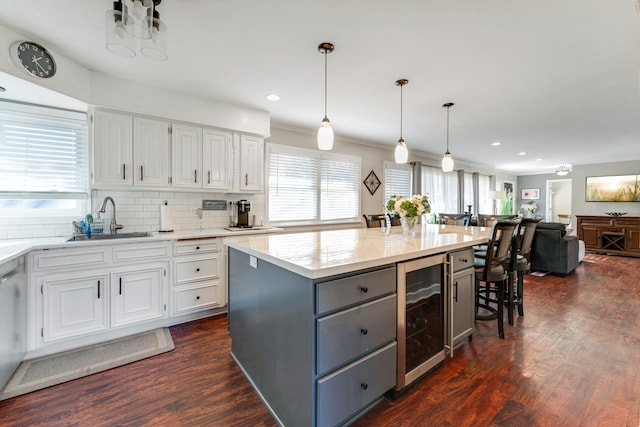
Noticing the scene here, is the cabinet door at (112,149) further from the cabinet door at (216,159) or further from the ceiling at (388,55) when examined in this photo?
the cabinet door at (216,159)

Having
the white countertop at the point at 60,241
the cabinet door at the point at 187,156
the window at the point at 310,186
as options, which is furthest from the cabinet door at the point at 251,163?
the white countertop at the point at 60,241

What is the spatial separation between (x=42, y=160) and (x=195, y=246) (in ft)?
5.51

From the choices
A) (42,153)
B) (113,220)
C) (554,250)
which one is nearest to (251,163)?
(113,220)

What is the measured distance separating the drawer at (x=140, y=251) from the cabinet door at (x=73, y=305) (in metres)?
0.22

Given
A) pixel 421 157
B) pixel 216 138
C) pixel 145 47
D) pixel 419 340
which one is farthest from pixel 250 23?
pixel 421 157

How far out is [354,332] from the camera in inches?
59.5

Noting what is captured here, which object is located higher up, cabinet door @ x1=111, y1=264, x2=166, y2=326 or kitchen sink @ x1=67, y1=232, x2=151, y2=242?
kitchen sink @ x1=67, y1=232, x2=151, y2=242

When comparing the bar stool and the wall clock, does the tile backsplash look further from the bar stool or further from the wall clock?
the bar stool

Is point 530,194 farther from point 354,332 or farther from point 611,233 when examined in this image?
point 354,332

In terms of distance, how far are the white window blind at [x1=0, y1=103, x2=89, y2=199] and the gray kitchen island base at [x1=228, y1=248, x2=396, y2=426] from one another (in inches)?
97.1

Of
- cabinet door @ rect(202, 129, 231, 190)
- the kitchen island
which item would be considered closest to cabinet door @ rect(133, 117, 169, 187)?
cabinet door @ rect(202, 129, 231, 190)

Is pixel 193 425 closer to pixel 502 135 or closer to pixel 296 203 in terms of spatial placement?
pixel 296 203

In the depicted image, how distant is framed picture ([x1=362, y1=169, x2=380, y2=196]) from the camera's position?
5.61 meters

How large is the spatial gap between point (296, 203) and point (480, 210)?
7047mm
